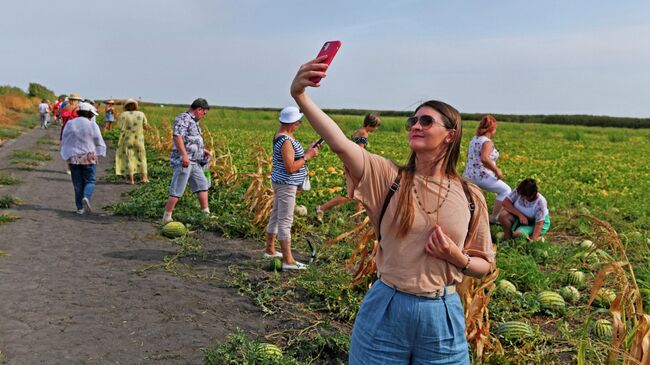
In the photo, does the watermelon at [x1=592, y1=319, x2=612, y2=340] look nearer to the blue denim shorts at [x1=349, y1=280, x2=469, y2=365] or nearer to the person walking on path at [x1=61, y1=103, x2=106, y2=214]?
the blue denim shorts at [x1=349, y1=280, x2=469, y2=365]

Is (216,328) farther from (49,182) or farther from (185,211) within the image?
(49,182)

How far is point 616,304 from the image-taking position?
10.8ft

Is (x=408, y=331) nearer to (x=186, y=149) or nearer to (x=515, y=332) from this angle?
(x=515, y=332)

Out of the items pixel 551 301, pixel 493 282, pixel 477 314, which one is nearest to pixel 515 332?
pixel 493 282

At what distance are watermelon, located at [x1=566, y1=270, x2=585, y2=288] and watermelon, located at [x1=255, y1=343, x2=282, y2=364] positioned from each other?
3.72m

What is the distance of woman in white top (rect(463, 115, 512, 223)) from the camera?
7855mm

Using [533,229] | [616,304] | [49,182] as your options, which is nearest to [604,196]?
[533,229]

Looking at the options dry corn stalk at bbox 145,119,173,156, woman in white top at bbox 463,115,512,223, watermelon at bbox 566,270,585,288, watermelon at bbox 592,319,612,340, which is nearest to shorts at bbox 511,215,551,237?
woman in white top at bbox 463,115,512,223

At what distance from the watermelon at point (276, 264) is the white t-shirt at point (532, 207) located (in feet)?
11.9

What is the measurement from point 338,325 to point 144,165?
8.25 meters

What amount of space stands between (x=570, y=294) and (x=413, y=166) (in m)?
3.97

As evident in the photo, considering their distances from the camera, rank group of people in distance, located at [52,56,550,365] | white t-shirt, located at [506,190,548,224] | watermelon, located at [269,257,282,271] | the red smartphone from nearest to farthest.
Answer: the red smartphone < group of people in distance, located at [52,56,550,365] < watermelon, located at [269,257,282,271] < white t-shirt, located at [506,190,548,224]

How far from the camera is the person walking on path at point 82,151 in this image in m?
8.87

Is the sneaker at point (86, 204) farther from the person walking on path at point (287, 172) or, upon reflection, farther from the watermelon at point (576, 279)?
the watermelon at point (576, 279)
